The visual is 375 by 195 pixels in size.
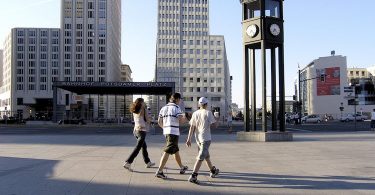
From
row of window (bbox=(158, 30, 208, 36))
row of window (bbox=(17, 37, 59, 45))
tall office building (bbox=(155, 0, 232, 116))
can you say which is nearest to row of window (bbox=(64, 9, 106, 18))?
row of window (bbox=(17, 37, 59, 45))

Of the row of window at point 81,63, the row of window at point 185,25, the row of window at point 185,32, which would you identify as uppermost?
the row of window at point 185,25

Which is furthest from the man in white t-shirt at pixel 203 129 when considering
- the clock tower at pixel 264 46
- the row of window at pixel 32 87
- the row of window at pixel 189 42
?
the row of window at pixel 189 42

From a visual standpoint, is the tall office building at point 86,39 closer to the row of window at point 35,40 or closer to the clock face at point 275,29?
the row of window at point 35,40

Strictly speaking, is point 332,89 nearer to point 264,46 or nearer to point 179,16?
point 179,16

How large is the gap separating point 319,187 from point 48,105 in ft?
457

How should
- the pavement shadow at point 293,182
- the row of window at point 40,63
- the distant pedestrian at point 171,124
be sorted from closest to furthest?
the pavement shadow at point 293,182 < the distant pedestrian at point 171,124 < the row of window at point 40,63

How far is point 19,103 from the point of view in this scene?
465 ft

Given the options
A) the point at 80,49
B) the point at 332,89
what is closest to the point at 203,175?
the point at 332,89

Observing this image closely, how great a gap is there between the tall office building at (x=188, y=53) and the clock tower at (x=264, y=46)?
Answer: 5174 inches

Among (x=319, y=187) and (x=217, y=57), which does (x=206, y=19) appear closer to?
(x=217, y=57)

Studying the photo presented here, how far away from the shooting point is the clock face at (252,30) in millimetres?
20130

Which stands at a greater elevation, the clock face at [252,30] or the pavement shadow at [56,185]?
the clock face at [252,30]

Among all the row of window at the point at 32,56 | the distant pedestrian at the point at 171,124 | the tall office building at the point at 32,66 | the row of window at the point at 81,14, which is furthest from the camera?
the row of window at the point at 32,56

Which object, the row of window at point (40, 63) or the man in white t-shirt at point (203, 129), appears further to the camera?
the row of window at point (40, 63)
